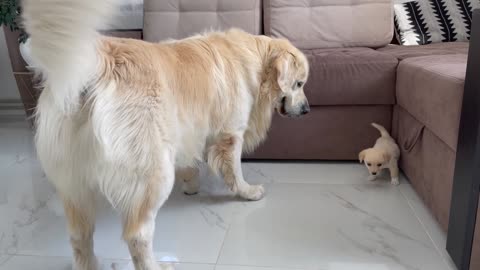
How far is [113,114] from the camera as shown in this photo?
3.68 feet

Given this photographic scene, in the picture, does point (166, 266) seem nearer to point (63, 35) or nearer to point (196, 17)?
point (63, 35)

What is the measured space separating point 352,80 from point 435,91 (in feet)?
2.09

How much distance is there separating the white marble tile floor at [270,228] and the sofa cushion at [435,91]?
0.40 meters

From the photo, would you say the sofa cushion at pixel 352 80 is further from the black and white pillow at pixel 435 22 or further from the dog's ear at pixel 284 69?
the black and white pillow at pixel 435 22

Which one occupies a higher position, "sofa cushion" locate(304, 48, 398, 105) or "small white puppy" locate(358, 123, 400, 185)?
"sofa cushion" locate(304, 48, 398, 105)

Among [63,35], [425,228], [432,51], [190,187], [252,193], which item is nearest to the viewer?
[63,35]

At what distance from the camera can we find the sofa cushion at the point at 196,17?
109 inches

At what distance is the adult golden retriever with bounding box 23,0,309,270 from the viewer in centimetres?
97

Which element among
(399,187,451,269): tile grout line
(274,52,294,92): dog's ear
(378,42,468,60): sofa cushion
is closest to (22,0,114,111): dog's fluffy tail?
(274,52,294,92): dog's ear

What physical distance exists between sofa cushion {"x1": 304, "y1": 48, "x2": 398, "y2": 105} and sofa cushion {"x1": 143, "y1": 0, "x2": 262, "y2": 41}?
0.82 metres

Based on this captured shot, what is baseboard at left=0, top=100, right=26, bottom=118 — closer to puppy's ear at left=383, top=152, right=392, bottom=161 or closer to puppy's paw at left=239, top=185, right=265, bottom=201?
puppy's paw at left=239, top=185, right=265, bottom=201

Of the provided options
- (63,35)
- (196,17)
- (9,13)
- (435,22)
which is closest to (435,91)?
(63,35)

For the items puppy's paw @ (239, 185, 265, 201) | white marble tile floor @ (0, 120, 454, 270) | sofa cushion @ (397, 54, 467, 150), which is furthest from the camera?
puppy's paw @ (239, 185, 265, 201)

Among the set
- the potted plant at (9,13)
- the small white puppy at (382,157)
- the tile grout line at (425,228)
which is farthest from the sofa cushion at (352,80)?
the potted plant at (9,13)
